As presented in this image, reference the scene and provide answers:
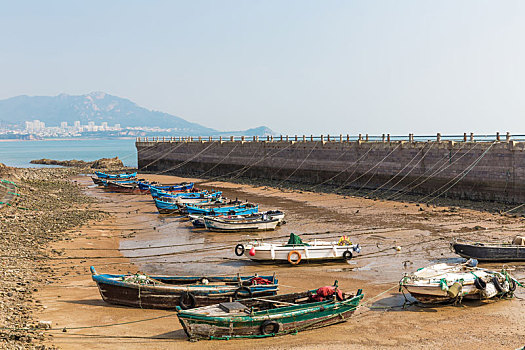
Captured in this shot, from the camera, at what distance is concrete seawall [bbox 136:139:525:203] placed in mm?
35500

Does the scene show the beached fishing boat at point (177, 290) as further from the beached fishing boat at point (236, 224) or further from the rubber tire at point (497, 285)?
the beached fishing boat at point (236, 224)

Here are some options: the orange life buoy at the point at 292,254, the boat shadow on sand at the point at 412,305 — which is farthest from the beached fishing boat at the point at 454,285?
the orange life buoy at the point at 292,254

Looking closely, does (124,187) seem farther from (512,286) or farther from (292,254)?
(512,286)

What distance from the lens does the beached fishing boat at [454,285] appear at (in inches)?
628

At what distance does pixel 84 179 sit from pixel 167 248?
46716mm

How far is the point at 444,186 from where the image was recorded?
38.8m

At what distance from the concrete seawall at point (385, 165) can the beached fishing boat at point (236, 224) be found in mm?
15499

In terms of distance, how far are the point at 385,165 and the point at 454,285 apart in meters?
29.2

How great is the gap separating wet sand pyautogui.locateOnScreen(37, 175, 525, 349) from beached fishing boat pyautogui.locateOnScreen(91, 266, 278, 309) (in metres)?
0.34

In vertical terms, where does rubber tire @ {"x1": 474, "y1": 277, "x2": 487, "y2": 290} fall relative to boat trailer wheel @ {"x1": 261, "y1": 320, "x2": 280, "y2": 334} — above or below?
above

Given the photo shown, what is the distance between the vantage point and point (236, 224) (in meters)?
28.6

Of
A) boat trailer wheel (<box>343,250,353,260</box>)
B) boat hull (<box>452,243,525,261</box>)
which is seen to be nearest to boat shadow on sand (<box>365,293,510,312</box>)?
boat hull (<box>452,243,525,261</box>)

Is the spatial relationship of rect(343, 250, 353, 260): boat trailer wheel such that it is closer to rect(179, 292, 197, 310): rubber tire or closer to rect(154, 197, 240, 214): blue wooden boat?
rect(179, 292, 197, 310): rubber tire

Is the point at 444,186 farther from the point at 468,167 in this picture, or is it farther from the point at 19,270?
the point at 19,270
